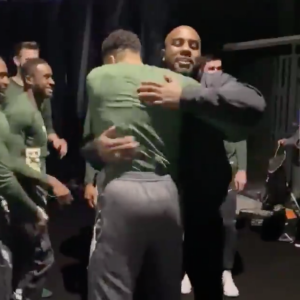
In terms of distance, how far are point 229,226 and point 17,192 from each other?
1.15m

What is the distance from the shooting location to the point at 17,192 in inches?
91.4

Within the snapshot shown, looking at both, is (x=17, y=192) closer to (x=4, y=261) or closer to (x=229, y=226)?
(x=4, y=261)

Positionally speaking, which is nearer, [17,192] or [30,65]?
[17,192]

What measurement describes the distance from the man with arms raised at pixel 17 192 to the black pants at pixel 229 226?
87 centimetres

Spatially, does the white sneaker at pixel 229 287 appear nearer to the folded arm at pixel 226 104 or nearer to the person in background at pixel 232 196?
the person in background at pixel 232 196

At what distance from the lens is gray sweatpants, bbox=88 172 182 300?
1.63 meters

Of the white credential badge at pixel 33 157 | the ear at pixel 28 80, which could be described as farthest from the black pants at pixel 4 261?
the ear at pixel 28 80

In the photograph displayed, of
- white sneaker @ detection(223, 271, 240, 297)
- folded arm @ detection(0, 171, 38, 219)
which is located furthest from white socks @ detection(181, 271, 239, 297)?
folded arm @ detection(0, 171, 38, 219)

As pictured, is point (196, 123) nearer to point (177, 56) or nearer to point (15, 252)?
point (177, 56)

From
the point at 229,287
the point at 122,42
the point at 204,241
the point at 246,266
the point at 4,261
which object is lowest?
the point at 246,266

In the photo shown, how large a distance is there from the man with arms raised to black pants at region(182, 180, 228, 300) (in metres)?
0.66

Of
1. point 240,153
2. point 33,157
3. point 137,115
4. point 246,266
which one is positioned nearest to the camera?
point 137,115

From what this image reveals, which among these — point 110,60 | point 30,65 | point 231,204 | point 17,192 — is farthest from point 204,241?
point 30,65

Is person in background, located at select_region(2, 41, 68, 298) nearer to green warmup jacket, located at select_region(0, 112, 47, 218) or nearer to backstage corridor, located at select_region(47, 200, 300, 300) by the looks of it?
backstage corridor, located at select_region(47, 200, 300, 300)
